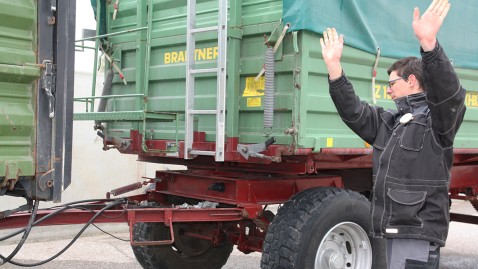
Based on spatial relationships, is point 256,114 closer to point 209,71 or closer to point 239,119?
point 239,119

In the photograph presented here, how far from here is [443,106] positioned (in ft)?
10.3

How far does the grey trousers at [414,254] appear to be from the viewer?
3.31 m

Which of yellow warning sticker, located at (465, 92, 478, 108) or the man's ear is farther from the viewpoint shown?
yellow warning sticker, located at (465, 92, 478, 108)

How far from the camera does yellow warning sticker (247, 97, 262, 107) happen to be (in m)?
4.96

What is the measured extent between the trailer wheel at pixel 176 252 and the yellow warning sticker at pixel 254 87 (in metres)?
1.76

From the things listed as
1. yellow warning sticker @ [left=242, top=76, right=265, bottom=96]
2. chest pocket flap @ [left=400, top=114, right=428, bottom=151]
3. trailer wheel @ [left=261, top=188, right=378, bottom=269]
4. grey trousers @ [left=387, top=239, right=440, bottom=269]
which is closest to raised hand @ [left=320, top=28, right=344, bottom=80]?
chest pocket flap @ [left=400, top=114, right=428, bottom=151]

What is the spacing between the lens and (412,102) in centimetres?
353

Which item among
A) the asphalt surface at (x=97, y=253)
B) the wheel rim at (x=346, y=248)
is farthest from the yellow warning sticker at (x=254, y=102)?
the asphalt surface at (x=97, y=253)

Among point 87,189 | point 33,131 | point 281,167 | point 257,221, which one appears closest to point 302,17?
point 281,167

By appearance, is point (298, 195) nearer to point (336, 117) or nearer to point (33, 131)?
point (336, 117)

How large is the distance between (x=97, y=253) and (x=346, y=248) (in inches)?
155

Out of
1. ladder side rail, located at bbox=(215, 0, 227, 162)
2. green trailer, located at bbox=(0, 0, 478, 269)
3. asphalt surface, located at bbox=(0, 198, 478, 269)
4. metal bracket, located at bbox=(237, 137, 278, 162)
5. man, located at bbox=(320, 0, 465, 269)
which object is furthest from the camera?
asphalt surface, located at bbox=(0, 198, 478, 269)

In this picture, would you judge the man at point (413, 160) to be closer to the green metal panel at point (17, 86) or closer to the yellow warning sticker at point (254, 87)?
the yellow warning sticker at point (254, 87)

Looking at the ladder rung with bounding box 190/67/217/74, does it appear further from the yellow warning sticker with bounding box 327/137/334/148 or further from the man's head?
the man's head
